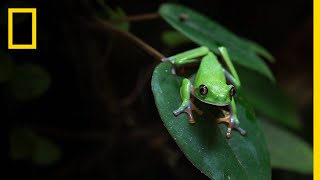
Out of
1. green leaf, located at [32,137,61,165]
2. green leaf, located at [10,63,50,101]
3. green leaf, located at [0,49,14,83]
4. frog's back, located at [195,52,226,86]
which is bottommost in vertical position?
green leaf, located at [32,137,61,165]

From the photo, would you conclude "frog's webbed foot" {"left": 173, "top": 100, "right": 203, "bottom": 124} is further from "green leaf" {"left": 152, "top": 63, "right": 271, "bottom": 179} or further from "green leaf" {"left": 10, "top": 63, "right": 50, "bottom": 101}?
"green leaf" {"left": 10, "top": 63, "right": 50, "bottom": 101}

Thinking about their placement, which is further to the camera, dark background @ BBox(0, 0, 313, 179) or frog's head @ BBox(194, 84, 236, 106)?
dark background @ BBox(0, 0, 313, 179)

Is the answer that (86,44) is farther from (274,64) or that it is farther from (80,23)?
(274,64)

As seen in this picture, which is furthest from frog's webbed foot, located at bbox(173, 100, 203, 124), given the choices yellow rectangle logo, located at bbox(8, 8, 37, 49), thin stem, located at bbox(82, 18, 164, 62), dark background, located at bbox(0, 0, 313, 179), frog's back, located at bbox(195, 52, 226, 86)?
yellow rectangle logo, located at bbox(8, 8, 37, 49)

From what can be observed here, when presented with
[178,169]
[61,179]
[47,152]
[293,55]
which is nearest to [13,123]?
[47,152]

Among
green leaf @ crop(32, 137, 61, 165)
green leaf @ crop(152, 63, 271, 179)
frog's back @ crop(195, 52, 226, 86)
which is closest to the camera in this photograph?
green leaf @ crop(152, 63, 271, 179)

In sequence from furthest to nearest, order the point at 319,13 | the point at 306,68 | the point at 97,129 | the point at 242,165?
the point at 306,68 → the point at 97,129 → the point at 319,13 → the point at 242,165
